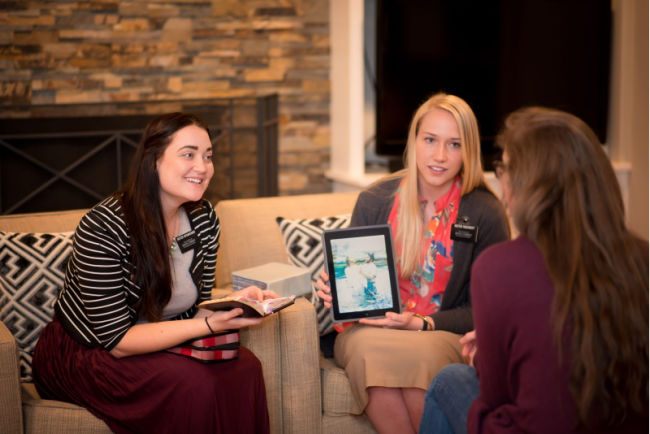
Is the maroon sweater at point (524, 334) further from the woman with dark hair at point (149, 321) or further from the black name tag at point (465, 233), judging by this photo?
the black name tag at point (465, 233)

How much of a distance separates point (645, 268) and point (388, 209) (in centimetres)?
117

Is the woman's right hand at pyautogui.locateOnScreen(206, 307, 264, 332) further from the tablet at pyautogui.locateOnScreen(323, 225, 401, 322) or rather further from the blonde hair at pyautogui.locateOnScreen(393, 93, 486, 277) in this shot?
the blonde hair at pyautogui.locateOnScreen(393, 93, 486, 277)

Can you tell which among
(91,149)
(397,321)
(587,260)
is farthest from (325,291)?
(91,149)

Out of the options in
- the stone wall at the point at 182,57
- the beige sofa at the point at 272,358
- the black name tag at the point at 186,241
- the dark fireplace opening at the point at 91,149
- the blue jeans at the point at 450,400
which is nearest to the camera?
the blue jeans at the point at 450,400

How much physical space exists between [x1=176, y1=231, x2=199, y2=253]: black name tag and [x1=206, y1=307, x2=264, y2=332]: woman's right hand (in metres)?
0.26

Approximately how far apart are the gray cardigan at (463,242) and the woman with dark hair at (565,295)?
867 millimetres

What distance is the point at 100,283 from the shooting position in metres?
1.96

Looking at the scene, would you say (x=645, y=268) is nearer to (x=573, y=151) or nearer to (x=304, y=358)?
(x=573, y=151)

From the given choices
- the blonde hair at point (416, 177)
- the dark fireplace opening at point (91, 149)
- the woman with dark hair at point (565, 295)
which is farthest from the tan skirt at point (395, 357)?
the dark fireplace opening at point (91, 149)

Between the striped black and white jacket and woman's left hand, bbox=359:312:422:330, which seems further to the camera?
woman's left hand, bbox=359:312:422:330

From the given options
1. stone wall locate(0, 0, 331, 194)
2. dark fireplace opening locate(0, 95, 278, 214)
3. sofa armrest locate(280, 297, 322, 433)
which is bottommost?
sofa armrest locate(280, 297, 322, 433)

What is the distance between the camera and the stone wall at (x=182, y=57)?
442 cm

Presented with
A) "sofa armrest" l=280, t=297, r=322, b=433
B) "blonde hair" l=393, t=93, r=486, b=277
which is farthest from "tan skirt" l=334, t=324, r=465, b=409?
"blonde hair" l=393, t=93, r=486, b=277

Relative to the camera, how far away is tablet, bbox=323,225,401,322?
7.27ft
